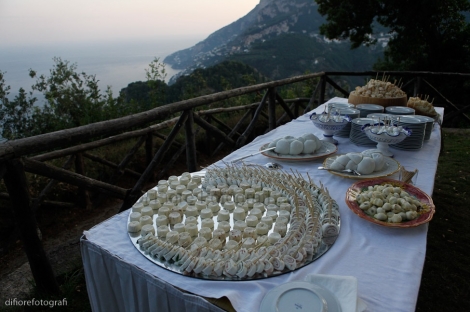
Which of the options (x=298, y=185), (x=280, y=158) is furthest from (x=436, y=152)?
(x=298, y=185)

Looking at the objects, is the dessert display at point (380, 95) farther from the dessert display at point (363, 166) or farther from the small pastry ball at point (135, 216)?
the small pastry ball at point (135, 216)

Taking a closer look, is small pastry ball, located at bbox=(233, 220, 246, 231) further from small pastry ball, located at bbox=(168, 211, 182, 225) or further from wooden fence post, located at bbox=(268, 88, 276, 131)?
wooden fence post, located at bbox=(268, 88, 276, 131)

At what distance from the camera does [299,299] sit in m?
0.83

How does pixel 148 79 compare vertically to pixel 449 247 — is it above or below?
above

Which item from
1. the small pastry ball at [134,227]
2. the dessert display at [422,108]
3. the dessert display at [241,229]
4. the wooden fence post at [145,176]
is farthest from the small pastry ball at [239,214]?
the dessert display at [422,108]

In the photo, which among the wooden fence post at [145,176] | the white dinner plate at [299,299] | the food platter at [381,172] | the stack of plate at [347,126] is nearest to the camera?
the white dinner plate at [299,299]

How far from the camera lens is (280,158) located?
5.95ft

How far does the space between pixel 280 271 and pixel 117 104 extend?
5895 millimetres

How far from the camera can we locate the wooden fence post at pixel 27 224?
1.70m

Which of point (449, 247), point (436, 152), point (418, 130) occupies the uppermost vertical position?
point (418, 130)

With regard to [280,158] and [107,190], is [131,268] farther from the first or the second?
[107,190]

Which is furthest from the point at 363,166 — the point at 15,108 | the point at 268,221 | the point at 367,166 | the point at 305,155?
the point at 15,108

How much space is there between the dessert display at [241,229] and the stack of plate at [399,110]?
134cm

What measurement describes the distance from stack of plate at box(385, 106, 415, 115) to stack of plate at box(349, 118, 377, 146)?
0.35 meters
